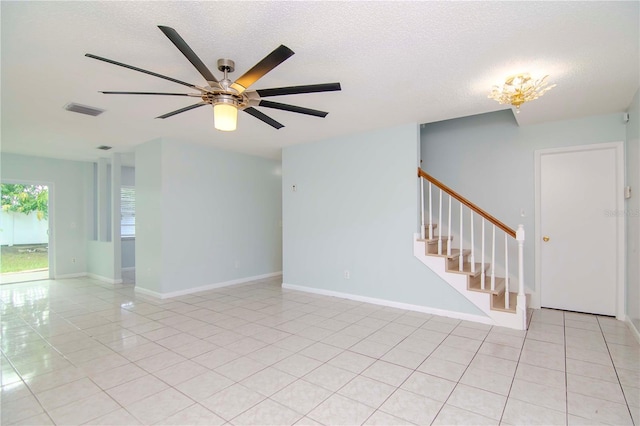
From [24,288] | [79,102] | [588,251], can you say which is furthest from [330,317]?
[24,288]

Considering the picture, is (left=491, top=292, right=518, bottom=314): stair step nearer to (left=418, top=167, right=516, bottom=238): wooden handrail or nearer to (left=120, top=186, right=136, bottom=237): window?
(left=418, top=167, right=516, bottom=238): wooden handrail

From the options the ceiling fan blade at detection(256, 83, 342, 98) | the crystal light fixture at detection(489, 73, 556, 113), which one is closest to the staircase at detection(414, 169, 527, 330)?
the crystal light fixture at detection(489, 73, 556, 113)

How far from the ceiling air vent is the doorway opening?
13.3 feet

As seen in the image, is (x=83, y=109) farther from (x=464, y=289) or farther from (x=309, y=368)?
Result: (x=464, y=289)

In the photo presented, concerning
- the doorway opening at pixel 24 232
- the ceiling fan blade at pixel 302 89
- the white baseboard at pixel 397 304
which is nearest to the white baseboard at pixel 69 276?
the doorway opening at pixel 24 232

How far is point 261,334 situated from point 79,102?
310cm

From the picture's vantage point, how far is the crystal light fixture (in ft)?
8.52

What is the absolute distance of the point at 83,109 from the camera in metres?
3.47

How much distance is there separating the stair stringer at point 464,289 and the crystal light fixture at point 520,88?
1.89 meters

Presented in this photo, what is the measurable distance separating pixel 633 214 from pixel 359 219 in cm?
306

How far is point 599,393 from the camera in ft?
7.11

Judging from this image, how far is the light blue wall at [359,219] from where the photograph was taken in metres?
4.08

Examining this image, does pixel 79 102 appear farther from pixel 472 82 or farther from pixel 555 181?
pixel 555 181

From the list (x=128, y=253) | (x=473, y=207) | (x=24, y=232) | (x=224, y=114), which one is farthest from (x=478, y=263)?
(x=24, y=232)
